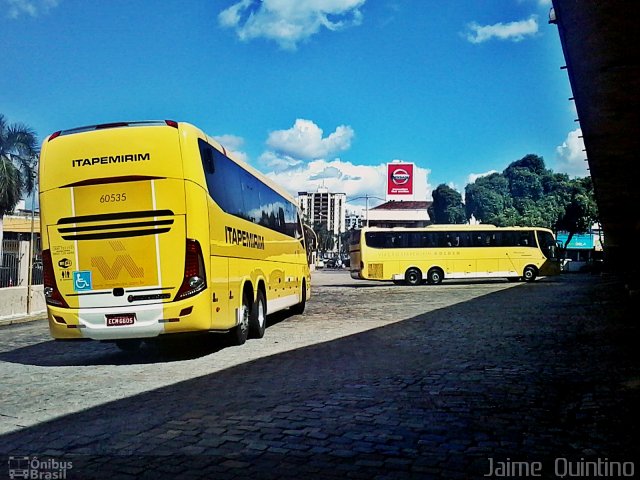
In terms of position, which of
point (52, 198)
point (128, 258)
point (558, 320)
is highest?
point (52, 198)

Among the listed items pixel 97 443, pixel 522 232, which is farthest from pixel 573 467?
pixel 522 232

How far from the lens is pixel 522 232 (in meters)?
33.5

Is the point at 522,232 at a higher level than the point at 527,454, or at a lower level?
higher

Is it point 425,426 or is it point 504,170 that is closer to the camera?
point 425,426

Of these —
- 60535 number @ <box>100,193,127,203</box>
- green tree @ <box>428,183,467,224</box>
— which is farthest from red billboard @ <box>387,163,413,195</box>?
60535 number @ <box>100,193,127,203</box>

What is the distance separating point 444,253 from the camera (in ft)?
108

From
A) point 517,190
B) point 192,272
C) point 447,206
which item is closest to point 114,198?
point 192,272

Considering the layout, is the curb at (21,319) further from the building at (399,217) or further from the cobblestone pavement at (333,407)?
the building at (399,217)

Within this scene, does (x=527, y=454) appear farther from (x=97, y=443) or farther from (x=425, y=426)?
(x=97, y=443)

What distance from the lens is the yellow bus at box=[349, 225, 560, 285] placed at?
32.6 m

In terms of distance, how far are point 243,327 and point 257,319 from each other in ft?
2.17

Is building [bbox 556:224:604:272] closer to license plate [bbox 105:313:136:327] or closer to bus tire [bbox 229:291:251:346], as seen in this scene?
bus tire [bbox 229:291:251:346]

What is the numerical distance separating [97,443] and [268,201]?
8.99m

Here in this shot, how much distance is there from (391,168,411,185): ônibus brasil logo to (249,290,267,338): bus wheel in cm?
7510
